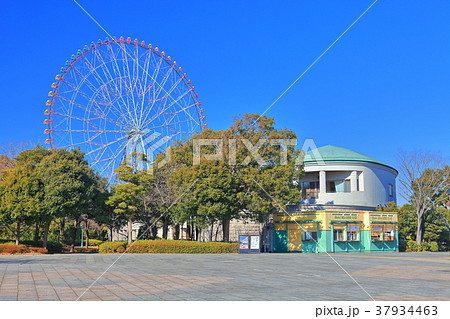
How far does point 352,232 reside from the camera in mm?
38750

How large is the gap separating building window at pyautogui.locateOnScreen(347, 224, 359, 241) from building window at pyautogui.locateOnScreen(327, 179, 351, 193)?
25.0 ft

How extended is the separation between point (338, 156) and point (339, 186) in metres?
3.21

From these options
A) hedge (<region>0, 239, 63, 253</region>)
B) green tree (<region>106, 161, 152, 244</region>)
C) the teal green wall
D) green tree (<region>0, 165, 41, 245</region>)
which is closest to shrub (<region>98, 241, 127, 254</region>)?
green tree (<region>106, 161, 152, 244</region>)

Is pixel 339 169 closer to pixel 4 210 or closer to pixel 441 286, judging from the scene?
pixel 4 210

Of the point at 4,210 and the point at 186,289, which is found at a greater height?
the point at 4,210

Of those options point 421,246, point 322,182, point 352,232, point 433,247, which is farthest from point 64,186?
point 433,247

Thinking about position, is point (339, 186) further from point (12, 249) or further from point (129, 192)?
point (12, 249)

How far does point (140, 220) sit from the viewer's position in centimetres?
4009

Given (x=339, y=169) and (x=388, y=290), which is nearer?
(x=388, y=290)

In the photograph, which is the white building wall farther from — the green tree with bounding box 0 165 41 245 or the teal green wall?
the green tree with bounding box 0 165 41 245

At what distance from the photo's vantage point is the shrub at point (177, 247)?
29781 mm

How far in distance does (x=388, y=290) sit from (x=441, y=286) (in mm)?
2277
